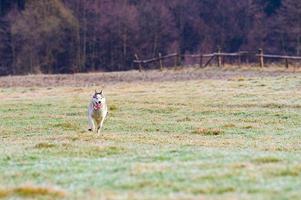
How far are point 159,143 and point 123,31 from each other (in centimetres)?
5865

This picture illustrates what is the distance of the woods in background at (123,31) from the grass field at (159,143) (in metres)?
33.4

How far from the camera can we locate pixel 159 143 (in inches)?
717

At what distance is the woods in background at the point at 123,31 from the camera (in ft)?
240

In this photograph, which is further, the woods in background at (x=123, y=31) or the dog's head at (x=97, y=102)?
the woods in background at (x=123, y=31)

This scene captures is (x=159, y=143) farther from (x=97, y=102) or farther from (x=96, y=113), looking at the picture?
(x=97, y=102)

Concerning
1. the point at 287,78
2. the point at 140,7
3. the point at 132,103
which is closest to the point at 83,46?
the point at 140,7

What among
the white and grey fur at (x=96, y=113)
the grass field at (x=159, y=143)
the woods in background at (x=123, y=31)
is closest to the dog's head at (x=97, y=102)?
the white and grey fur at (x=96, y=113)

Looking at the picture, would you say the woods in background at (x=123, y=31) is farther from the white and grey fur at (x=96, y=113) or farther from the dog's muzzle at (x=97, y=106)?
the dog's muzzle at (x=97, y=106)

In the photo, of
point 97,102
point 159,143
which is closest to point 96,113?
point 97,102

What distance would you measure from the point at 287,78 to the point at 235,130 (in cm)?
1844

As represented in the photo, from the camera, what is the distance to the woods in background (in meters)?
73.2

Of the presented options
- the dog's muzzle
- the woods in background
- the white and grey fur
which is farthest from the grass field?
the woods in background

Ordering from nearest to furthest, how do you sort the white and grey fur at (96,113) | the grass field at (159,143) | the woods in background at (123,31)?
the grass field at (159,143), the white and grey fur at (96,113), the woods in background at (123,31)

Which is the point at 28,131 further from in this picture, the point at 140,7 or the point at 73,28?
the point at 140,7
